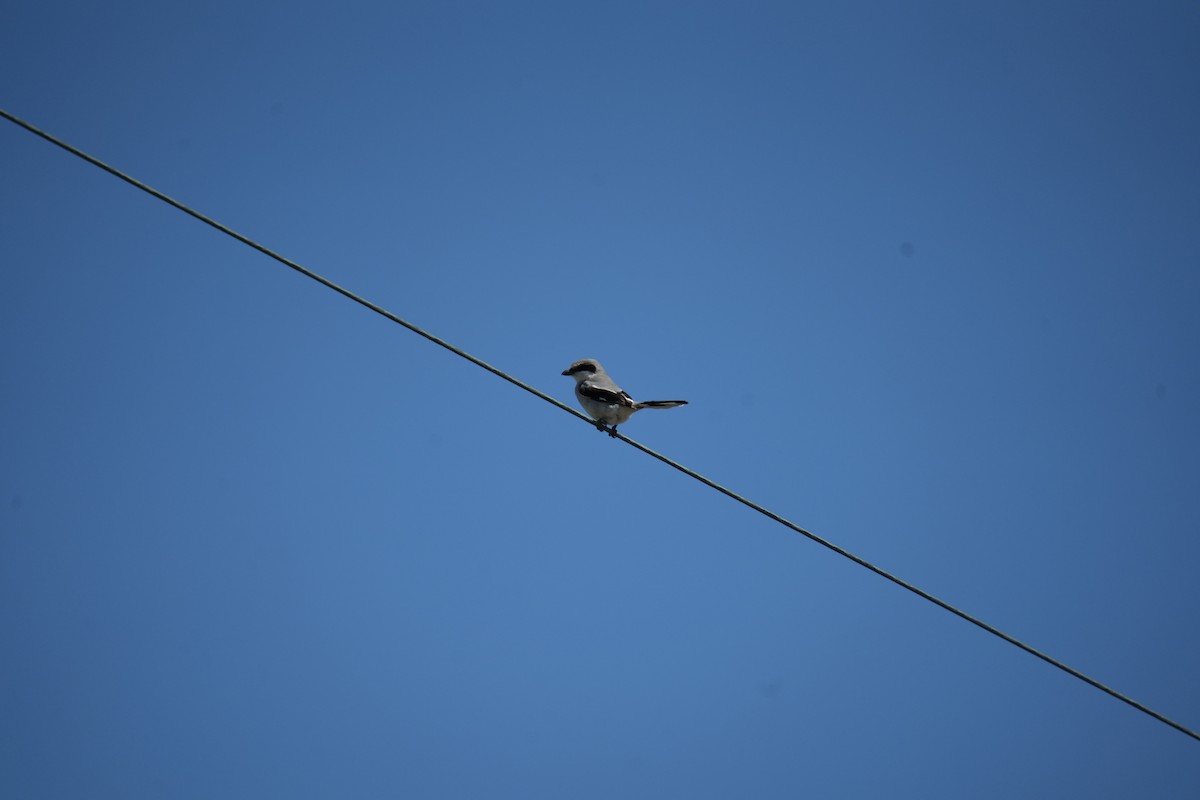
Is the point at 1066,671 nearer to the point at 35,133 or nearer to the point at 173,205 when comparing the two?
the point at 173,205

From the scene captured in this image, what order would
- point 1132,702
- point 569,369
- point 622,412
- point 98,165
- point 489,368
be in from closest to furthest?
point 98,165 < point 1132,702 < point 489,368 < point 622,412 < point 569,369

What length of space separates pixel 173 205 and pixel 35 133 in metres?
0.78

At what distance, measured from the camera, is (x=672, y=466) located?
6.50 m

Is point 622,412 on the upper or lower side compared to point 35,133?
upper

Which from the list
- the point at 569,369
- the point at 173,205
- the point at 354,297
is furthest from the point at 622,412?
the point at 173,205

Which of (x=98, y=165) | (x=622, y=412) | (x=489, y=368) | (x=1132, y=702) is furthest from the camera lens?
(x=622, y=412)

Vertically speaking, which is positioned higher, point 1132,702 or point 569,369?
point 569,369

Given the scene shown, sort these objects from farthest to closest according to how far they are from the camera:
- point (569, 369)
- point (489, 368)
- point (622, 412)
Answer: point (569, 369) → point (622, 412) → point (489, 368)

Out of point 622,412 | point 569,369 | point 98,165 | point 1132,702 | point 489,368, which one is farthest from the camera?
point 569,369

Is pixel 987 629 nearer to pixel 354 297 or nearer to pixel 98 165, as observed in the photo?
pixel 354 297

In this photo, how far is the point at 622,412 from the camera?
1021 cm

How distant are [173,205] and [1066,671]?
5626 mm

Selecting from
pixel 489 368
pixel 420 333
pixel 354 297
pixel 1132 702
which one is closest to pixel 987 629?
pixel 1132 702

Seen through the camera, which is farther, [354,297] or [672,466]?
[672,466]
